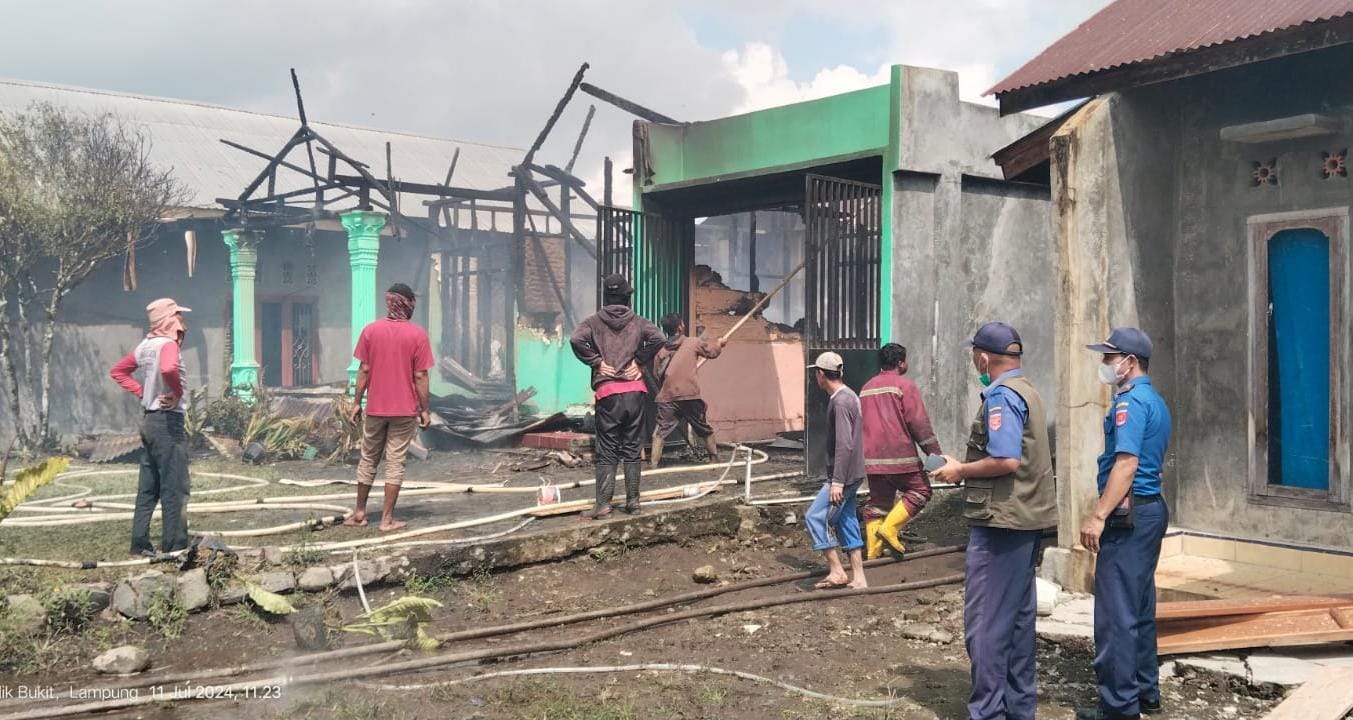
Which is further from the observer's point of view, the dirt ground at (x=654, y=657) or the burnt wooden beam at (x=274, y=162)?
the burnt wooden beam at (x=274, y=162)

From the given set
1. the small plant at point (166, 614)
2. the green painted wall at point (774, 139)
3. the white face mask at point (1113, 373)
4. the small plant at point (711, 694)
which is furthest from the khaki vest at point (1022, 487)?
the green painted wall at point (774, 139)

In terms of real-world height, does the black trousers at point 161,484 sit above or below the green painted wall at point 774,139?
below

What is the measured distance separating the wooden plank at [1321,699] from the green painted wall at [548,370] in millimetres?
15811

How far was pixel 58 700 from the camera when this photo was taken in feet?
17.1

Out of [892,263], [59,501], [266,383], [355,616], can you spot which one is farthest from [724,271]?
[355,616]

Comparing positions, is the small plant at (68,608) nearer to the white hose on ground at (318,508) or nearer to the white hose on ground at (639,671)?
the white hose on ground at (318,508)

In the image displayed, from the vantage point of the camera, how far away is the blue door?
708 cm

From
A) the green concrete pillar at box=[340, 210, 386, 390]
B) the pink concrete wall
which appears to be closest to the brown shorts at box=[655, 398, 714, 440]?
the pink concrete wall

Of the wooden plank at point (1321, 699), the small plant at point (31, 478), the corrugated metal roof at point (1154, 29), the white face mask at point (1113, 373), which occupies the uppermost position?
the corrugated metal roof at point (1154, 29)

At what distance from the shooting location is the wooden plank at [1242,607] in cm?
575

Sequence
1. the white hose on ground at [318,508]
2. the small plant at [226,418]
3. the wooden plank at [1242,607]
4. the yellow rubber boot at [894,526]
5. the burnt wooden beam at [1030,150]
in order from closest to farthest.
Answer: the wooden plank at [1242,607] → the white hose on ground at [318,508] → the burnt wooden beam at [1030,150] → the yellow rubber boot at [894,526] → the small plant at [226,418]

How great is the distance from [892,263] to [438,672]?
23.2ft

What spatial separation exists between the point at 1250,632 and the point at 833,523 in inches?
104

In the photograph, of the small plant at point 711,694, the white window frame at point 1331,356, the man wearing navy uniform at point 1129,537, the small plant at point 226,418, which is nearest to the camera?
the man wearing navy uniform at point 1129,537
